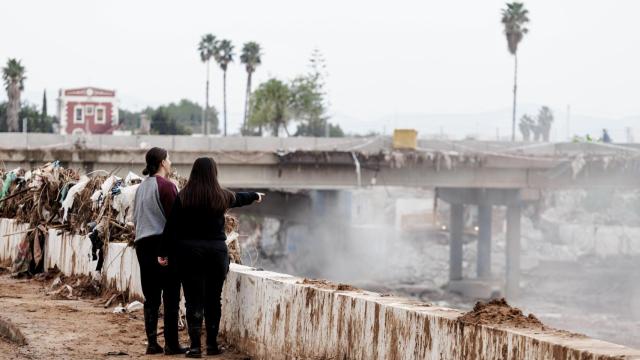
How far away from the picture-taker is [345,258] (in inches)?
2968

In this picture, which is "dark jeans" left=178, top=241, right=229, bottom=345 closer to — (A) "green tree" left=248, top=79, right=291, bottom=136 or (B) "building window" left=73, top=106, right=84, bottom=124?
(A) "green tree" left=248, top=79, right=291, bottom=136

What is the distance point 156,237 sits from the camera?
1008 centimetres

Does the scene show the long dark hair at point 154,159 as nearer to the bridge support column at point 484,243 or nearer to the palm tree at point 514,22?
the bridge support column at point 484,243

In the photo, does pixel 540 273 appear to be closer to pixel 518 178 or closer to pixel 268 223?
pixel 268 223

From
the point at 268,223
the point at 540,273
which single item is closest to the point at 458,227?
the point at 540,273

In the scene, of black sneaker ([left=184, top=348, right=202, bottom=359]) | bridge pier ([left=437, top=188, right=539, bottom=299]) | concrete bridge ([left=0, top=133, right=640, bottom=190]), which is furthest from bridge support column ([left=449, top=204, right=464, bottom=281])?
black sneaker ([left=184, top=348, right=202, bottom=359])

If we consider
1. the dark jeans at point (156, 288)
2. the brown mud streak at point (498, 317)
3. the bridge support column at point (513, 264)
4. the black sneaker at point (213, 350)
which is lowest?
Answer: the bridge support column at point (513, 264)

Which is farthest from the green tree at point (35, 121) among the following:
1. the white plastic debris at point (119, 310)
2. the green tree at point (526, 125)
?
the green tree at point (526, 125)

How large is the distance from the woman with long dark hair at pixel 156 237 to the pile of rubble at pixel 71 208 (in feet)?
6.08

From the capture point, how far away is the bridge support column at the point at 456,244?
66.8 meters

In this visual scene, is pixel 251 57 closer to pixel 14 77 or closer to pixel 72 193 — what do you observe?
pixel 14 77

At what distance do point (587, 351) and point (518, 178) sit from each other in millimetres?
46510

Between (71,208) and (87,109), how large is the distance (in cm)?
8571

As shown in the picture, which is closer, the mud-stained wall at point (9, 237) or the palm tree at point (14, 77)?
the mud-stained wall at point (9, 237)
